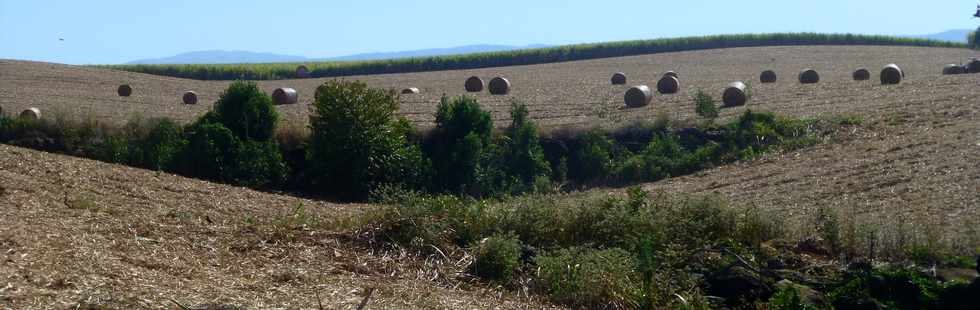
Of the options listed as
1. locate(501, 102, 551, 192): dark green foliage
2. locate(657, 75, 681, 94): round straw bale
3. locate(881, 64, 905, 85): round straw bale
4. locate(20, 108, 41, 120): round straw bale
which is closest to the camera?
locate(501, 102, 551, 192): dark green foliage

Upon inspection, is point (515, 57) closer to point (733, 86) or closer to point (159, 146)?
point (733, 86)

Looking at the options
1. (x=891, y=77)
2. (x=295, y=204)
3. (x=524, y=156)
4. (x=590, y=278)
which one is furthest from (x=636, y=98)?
(x=590, y=278)

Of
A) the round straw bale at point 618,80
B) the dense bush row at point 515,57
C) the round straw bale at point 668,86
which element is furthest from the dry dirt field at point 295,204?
the dense bush row at point 515,57

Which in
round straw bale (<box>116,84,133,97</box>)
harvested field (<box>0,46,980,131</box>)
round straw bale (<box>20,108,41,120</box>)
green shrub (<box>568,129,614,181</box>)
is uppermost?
round straw bale (<box>20,108,41,120</box>)

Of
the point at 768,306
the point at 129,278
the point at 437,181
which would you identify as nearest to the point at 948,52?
the point at 437,181

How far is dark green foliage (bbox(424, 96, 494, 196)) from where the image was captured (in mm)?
21000

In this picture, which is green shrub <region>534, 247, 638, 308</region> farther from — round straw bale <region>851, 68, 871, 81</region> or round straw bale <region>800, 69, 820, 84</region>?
round straw bale <region>851, 68, 871, 81</region>

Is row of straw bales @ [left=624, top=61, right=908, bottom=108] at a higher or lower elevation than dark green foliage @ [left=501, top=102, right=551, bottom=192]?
higher

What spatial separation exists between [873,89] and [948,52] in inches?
1277

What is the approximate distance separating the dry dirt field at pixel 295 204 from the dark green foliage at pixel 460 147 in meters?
2.83

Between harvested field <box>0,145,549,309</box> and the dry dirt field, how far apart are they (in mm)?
24

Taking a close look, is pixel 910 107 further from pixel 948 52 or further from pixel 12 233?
pixel 948 52

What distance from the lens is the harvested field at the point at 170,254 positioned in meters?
7.58

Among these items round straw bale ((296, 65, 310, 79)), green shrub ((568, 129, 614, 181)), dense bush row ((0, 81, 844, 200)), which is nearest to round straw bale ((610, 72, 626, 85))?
dense bush row ((0, 81, 844, 200))
